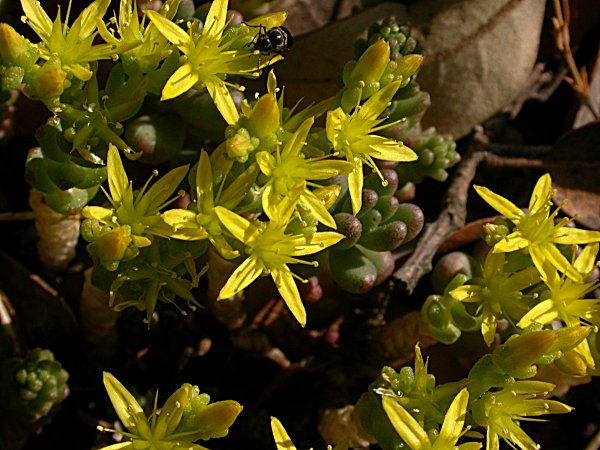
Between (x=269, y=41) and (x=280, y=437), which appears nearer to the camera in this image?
(x=280, y=437)

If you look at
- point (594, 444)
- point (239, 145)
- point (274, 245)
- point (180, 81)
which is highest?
point (180, 81)

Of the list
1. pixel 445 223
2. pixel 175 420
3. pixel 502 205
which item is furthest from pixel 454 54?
pixel 175 420

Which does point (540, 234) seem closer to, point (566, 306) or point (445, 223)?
point (566, 306)

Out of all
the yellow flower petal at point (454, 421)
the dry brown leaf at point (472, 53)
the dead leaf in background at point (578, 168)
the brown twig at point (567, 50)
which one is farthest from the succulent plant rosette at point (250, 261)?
the brown twig at point (567, 50)

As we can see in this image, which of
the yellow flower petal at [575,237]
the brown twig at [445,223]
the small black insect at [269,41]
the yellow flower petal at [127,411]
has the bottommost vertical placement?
the brown twig at [445,223]

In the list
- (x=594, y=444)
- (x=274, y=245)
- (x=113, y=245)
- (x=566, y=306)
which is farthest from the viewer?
(x=594, y=444)

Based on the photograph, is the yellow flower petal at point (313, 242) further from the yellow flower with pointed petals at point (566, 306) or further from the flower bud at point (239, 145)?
the yellow flower with pointed petals at point (566, 306)

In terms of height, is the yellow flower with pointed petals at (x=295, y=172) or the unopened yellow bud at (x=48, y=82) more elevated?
the unopened yellow bud at (x=48, y=82)

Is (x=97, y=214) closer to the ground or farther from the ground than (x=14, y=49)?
closer to the ground

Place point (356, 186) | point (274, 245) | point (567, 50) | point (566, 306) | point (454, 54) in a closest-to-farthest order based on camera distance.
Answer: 1. point (274, 245)
2. point (356, 186)
3. point (566, 306)
4. point (454, 54)
5. point (567, 50)
